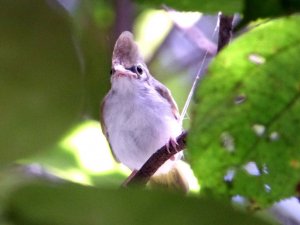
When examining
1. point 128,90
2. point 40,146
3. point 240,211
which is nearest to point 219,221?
point 240,211

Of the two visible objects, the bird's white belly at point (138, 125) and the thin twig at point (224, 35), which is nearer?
the thin twig at point (224, 35)

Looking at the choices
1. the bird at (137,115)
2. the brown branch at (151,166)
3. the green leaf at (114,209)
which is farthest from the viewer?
the bird at (137,115)

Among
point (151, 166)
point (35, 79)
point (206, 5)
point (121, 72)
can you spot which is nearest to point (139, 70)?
point (121, 72)

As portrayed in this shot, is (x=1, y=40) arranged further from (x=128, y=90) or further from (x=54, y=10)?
(x=128, y=90)

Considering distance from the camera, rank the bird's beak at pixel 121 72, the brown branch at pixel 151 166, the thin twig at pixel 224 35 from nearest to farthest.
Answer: the thin twig at pixel 224 35, the brown branch at pixel 151 166, the bird's beak at pixel 121 72

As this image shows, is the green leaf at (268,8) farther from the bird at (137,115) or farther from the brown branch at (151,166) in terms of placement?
the bird at (137,115)

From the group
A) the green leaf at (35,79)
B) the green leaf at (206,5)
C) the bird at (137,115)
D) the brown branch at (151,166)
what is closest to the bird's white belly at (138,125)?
the bird at (137,115)

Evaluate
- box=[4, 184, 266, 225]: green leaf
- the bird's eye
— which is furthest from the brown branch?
the bird's eye
